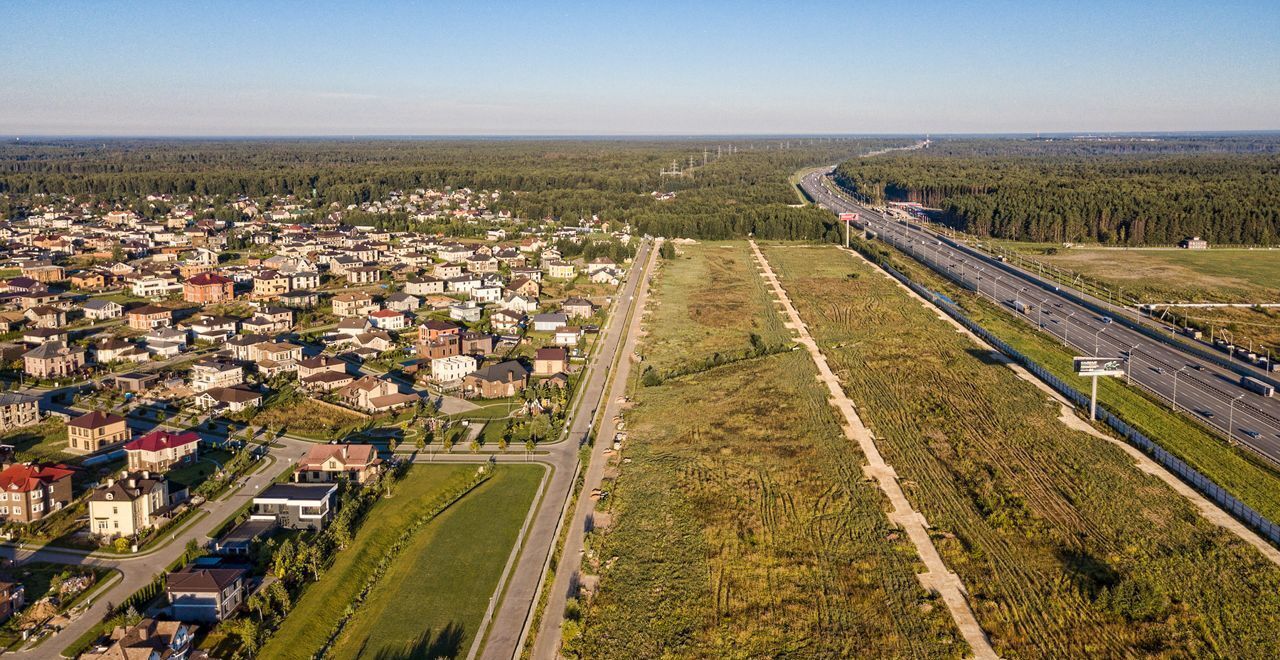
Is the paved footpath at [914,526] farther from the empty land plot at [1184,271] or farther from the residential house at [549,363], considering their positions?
the empty land plot at [1184,271]

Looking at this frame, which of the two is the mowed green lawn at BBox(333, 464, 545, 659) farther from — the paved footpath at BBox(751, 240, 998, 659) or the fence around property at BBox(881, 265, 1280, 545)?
the fence around property at BBox(881, 265, 1280, 545)

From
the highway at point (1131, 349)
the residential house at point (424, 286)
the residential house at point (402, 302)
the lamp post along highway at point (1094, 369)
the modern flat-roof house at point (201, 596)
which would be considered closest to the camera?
the modern flat-roof house at point (201, 596)

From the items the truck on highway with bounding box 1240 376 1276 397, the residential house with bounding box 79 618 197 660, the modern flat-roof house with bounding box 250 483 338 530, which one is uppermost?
the truck on highway with bounding box 1240 376 1276 397

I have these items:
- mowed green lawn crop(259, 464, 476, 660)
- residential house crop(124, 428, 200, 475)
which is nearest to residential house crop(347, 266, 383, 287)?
residential house crop(124, 428, 200, 475)

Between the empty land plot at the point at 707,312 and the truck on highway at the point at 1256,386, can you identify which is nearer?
the truck on highway at the point at 1256,386

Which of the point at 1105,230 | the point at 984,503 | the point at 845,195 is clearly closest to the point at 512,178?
the point at 845,195

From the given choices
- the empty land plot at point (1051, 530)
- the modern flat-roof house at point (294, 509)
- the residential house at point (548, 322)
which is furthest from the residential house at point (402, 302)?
the modern flat-roof house at point (294, 509)
